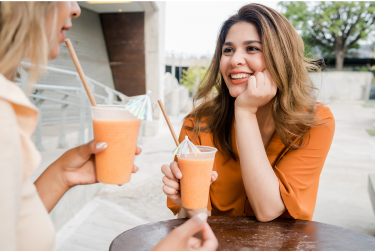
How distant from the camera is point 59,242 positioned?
2652mm

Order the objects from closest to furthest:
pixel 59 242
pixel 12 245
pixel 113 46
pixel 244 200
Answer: pixel 12 245, pixel 244 200, pixel 59 242, pixel 113 46

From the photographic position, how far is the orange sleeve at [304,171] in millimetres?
1379

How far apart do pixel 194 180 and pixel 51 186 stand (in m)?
0.56

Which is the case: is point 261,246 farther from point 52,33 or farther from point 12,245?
point 52,33

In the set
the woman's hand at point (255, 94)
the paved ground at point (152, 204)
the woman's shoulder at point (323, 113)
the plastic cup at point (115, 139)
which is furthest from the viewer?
the paved ground at point (152, 204)

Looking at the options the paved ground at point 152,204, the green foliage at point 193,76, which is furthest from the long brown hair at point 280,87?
A: the green foliage at point 193,76

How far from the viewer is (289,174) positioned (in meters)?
1.47

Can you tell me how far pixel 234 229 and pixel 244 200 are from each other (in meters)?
0.49

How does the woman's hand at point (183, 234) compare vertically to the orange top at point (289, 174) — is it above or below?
above

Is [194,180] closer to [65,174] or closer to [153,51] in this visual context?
[65,174]

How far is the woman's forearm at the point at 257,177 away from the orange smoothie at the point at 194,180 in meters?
0.23

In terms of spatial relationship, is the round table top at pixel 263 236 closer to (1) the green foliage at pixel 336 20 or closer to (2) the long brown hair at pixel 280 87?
(2) the long brown hair at pixel 280 87

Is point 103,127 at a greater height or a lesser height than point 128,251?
greater

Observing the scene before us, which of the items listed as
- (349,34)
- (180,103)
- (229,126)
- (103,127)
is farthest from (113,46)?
(349,34)
